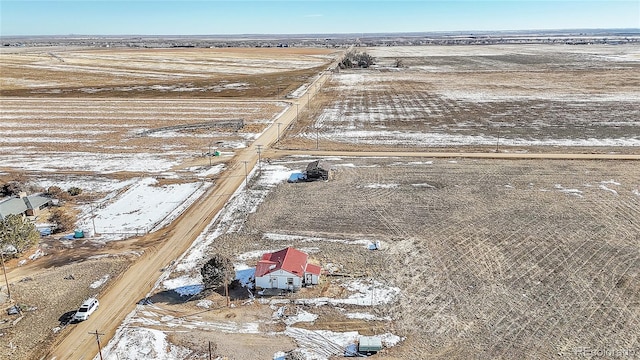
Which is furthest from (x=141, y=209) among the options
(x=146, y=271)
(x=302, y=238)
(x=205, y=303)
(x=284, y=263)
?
(x=284, y=263)

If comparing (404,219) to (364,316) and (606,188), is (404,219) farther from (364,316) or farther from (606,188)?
(606,188)

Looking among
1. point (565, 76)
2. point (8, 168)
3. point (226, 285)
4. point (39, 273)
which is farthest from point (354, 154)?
point (565, 76)

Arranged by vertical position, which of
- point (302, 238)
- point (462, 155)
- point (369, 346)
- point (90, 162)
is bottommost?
point (369, 346)

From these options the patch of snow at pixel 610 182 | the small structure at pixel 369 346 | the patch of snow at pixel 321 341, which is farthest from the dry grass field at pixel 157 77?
the small structure at pixel 369 346

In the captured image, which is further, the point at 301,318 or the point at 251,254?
the point at 251,254

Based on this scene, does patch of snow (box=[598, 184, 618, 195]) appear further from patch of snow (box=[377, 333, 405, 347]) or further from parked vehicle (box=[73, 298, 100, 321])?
parked vehicle (box=[73, 298, 100, 321])

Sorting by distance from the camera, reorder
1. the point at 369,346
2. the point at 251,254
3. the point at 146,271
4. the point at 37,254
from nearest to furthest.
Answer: the point at 369,346 → the point at 146,271 → the point at 251,254 → the point at 37,254

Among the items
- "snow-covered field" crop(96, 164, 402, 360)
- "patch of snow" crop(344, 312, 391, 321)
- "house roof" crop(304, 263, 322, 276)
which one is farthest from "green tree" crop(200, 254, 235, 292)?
"patch of snow" crop(344, 312, 391, 321)
